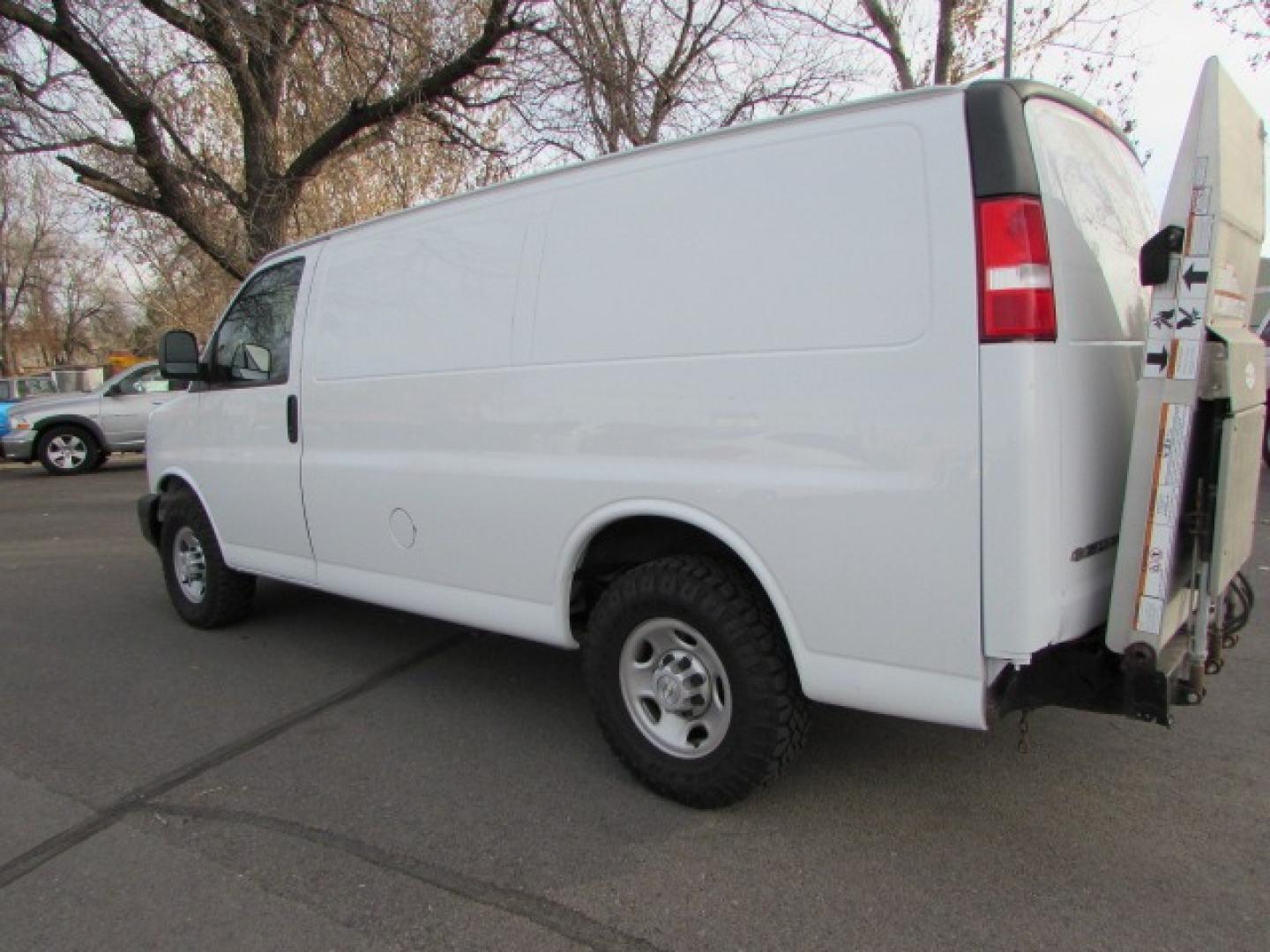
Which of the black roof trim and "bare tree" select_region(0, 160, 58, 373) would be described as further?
"bare tree" select_region(0, 160, 58, 373)

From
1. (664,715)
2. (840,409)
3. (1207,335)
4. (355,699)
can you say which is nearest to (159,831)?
(355,699)

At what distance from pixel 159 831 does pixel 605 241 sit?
256 cm

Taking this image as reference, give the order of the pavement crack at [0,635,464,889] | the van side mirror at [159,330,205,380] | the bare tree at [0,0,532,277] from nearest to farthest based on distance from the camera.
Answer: the pavement crack at [0,635,464,889] → the van side mirror at [159,330,205,380] → the bare tree at [0,0,532,277]

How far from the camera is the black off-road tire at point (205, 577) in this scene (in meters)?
5.16

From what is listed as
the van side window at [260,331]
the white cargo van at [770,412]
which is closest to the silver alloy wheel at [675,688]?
the white cargo van at [770,412]

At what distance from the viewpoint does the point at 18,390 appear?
1009 inches

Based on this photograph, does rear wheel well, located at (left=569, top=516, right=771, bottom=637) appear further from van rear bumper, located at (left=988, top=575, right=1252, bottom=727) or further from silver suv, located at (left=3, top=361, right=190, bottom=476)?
silver suv, located at (left=3, top=361, right=190, bottom=476)

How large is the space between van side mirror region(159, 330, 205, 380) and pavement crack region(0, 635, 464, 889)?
1.99 meters

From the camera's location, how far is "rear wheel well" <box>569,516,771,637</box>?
302 cm

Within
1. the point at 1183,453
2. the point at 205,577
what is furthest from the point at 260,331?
the point at 1183,453

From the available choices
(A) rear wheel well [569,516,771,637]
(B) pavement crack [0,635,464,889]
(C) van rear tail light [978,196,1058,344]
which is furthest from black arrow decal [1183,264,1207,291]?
(B) pavement crack [0,635,464,889]

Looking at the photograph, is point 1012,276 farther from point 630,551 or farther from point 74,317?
point 74,317

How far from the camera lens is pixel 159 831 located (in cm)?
305

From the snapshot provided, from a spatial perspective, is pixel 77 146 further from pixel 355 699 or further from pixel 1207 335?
pixel 1207 335
